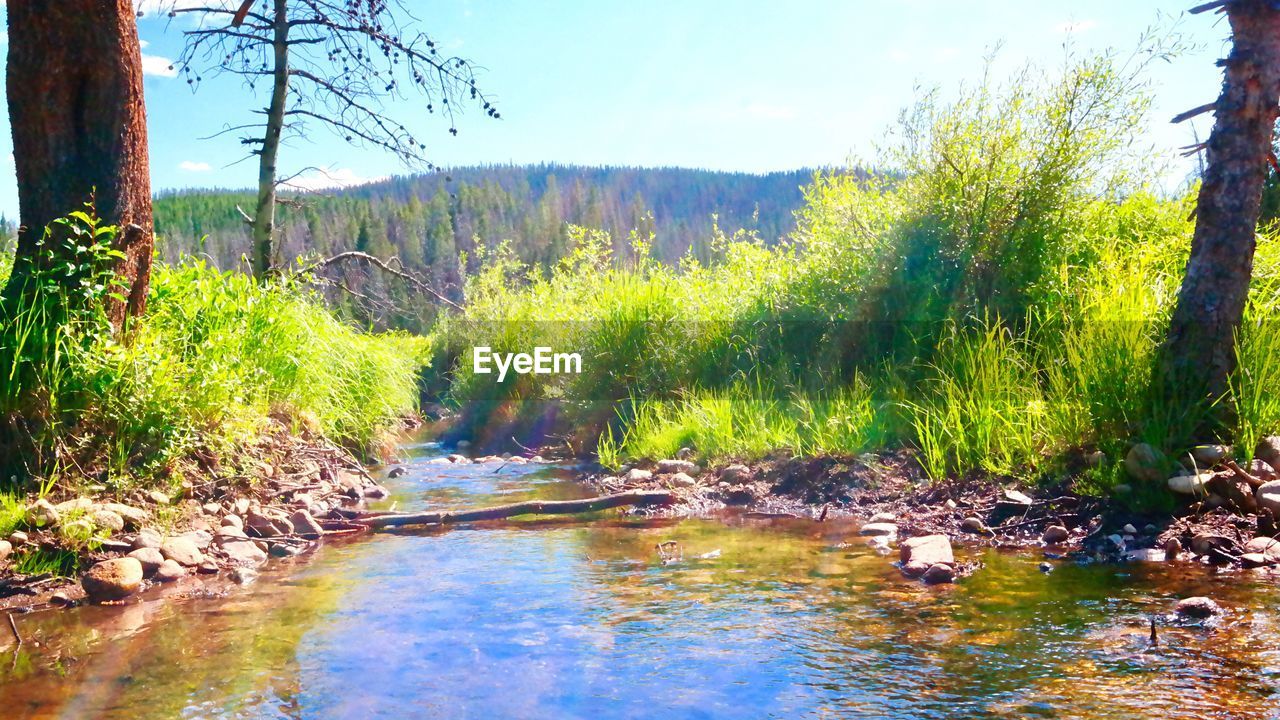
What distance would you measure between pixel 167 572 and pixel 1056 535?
5.75m

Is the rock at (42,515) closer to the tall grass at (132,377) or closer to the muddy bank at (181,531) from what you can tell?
the muddy bank at (181,531)

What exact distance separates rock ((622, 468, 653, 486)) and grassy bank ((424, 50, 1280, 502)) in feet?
2.33

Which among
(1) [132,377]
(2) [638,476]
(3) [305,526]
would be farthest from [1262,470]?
(1) [132,377]

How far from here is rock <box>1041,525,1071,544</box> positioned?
6387 mm

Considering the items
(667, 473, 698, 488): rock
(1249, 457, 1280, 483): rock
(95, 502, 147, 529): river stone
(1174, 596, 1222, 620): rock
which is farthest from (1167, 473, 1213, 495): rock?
(95, 502, 147, 529): river stone

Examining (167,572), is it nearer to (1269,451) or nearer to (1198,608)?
(1198,608)

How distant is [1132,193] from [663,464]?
18.9ft

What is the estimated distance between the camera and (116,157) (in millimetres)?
6801

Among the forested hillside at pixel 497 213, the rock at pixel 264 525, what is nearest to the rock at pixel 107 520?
the rock at pixel 264 525

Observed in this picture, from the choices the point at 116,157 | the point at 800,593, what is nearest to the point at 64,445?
the point at 116,157

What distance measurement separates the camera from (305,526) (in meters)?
7.30

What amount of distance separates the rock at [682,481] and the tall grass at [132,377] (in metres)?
3.76

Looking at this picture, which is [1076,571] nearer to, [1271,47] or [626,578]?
[626,578]

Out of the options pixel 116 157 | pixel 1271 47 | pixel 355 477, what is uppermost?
pixel 1271 47
